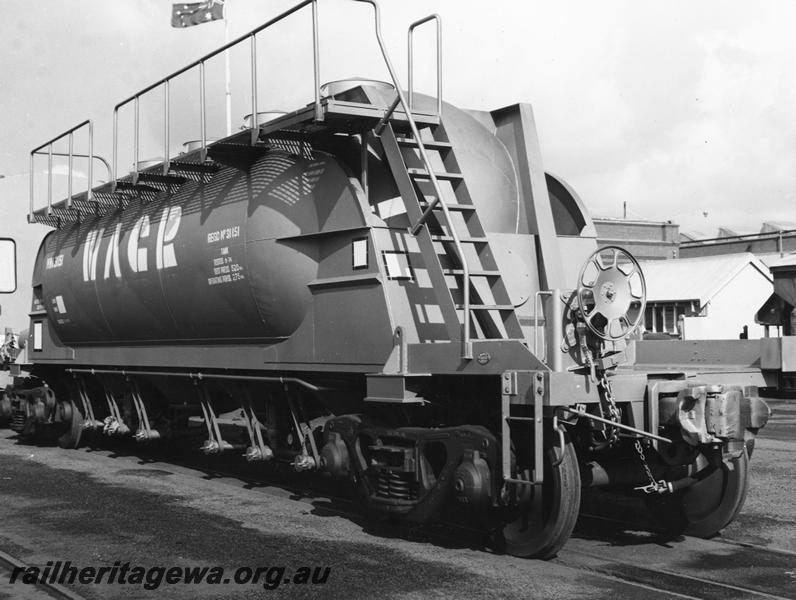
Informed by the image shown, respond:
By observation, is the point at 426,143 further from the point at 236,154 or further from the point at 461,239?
the point at 236,154

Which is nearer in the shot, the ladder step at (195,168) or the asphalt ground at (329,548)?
the asphalt ground at (329,548)

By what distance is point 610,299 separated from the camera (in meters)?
7.26

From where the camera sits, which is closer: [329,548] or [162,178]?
[329,548]

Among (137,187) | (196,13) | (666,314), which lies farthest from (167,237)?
(666,314)

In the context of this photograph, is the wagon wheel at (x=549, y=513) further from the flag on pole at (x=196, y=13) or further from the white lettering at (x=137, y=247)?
the flag on pole at (x=196, y=13)

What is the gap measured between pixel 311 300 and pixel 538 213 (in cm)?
216

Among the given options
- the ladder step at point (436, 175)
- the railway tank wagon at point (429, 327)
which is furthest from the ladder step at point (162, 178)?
the ladder step at point (436, 175)

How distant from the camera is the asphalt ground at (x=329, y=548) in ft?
21.1

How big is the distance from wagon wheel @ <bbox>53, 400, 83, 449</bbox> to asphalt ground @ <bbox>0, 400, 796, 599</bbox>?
305 cm

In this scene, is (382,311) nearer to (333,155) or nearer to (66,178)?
(333,155)

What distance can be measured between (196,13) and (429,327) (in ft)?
40.1

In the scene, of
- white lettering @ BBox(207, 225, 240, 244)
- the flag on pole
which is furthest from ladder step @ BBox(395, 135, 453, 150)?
the flag on pole

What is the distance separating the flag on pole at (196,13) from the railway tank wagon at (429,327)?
768cm

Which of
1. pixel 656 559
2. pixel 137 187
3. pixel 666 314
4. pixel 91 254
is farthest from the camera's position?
pixel 666 314
